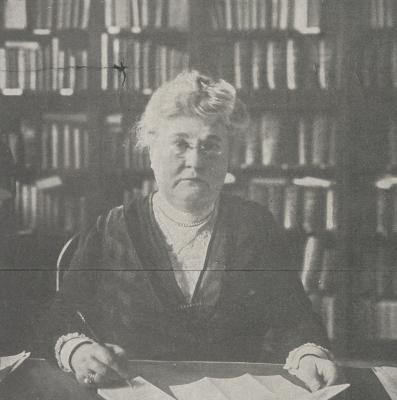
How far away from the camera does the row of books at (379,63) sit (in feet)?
7.98

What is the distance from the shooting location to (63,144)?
2459mm

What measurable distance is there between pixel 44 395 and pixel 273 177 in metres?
1.40

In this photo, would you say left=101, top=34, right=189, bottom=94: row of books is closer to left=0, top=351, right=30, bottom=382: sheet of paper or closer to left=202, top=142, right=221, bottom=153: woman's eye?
left=202, top=142, right=221, bottom=153: woman's eye

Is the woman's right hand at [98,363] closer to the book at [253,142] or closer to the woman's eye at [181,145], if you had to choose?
the woman's eye at [181,145]

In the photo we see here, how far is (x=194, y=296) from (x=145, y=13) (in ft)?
4.30

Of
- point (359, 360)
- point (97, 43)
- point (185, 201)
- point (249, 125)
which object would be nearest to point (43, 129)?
point (97, 43)

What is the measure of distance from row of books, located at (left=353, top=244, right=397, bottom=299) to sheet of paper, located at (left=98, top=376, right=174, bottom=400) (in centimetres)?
99

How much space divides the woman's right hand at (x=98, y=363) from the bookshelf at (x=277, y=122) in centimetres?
52

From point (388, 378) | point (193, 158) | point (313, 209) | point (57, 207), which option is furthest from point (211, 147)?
point (388, 378)

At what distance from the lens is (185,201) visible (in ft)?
8.08

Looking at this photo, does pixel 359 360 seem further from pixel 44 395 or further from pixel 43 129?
pixel 43 129

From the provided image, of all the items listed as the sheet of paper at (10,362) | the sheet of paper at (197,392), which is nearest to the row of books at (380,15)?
the sheet of paper at (197,392)

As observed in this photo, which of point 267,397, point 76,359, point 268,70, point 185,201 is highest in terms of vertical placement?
point 268,70

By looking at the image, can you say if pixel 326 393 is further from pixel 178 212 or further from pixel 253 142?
pixel 253 142
